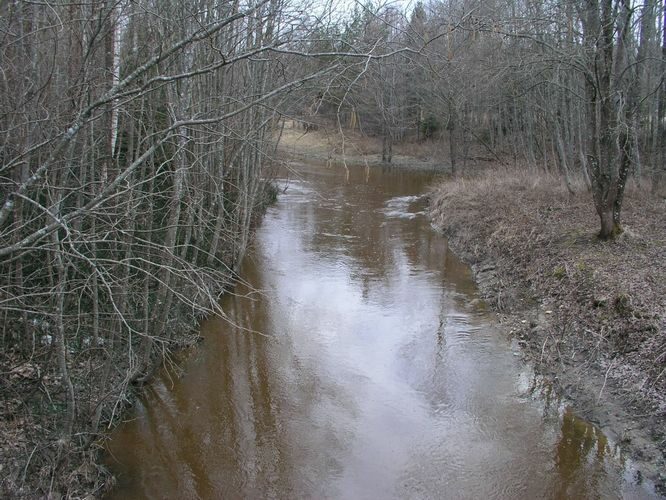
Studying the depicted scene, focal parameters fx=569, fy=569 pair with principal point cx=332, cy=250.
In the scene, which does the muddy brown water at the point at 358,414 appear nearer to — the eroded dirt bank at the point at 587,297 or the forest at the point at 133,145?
the eroded dirt bank at the point at 587,297

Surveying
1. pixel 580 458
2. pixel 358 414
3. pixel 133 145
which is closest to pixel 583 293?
pixel 580 458

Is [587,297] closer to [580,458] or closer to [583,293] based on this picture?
[583,293]

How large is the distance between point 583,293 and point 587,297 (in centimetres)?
20

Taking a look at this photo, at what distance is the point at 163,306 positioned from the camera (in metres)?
8.12

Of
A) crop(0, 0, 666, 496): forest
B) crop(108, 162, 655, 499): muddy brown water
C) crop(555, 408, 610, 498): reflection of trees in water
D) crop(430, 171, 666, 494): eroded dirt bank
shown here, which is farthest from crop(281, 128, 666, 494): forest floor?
crop(0, 0, 666, 496): forest

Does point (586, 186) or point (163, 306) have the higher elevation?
point (586, 186)

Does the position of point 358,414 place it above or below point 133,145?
below

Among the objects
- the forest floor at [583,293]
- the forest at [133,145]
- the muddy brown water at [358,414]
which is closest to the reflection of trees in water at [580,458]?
the muddy brown water at [358,414]

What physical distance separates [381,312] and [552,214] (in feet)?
21.8

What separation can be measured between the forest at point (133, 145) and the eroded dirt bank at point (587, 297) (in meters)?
1.46

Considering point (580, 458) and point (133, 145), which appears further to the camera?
point (133, 145)

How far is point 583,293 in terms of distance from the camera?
33.0 ft

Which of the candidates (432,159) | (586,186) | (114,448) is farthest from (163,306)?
(432,159)

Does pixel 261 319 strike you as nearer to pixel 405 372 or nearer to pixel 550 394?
pixel 405 372
